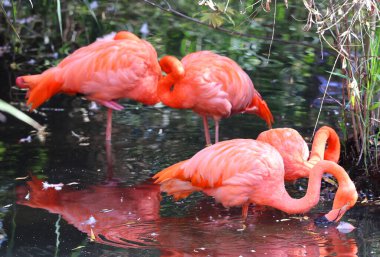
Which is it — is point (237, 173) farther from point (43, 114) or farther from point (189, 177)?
point (43, 114)

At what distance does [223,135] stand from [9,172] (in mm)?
1670

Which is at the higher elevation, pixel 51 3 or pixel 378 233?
pixel 51 3

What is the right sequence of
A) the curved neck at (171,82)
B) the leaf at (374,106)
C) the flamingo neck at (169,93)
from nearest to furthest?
1. the leaf at (374,106)
2. the curved neck at (171,82)
3. the flamingo neck at (169,93)

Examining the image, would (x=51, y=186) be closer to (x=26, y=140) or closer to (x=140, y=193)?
(x=140, y=193)

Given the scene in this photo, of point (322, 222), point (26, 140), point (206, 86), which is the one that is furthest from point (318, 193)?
point (26, 140)

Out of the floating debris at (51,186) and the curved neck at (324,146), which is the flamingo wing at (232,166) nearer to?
the curved neck at (324,146)

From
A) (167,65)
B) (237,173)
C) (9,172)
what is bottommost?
(9,172)

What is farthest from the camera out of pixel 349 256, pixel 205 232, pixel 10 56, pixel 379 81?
pixel 10 56

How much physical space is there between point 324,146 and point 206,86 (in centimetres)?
99

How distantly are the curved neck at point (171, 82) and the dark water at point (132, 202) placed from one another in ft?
1.18

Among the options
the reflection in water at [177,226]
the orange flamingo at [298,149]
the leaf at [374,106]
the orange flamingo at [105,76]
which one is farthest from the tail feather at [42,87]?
the leaf at [374,106]

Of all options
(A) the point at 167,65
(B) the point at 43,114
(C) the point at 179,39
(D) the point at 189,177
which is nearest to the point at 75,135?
(B) the point at 43,114

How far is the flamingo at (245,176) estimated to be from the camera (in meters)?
4.22

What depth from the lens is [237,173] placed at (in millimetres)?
4285
